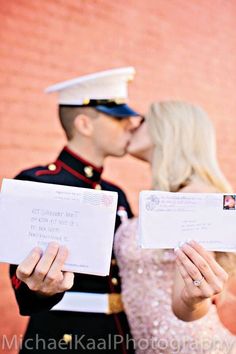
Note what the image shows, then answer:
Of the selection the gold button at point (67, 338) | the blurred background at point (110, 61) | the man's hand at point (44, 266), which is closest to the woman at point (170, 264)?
the gold button at point (67, 338)

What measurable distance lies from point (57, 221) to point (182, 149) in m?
0.77

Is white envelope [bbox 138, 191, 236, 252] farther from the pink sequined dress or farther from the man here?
the pink sequined dress

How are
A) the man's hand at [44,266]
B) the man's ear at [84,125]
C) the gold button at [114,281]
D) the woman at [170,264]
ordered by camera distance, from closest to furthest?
the man's hand at [44,266] < the woman at [170,264] < the gold button at [114,281] < the man's ear at [84,125]

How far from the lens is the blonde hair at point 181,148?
178cm

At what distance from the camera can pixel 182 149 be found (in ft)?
6.04

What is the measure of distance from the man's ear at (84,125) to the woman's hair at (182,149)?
0.25 m

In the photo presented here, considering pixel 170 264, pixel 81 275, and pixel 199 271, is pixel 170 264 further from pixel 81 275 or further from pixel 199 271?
pixel 199 271

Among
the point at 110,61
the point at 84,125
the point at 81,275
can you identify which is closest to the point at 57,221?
the point at 81,275

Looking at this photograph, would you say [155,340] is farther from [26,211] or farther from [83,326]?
[26,211]

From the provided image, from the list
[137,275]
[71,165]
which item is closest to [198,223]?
[137,275]

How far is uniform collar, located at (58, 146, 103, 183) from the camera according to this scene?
202 centimetres

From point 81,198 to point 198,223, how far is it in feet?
0.88

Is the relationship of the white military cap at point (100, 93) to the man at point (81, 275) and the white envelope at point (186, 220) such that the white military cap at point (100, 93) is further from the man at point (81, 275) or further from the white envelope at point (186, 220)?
the white envelope at point (186, 220)

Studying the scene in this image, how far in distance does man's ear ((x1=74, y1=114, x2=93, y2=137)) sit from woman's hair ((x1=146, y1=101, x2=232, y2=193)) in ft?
0.81
